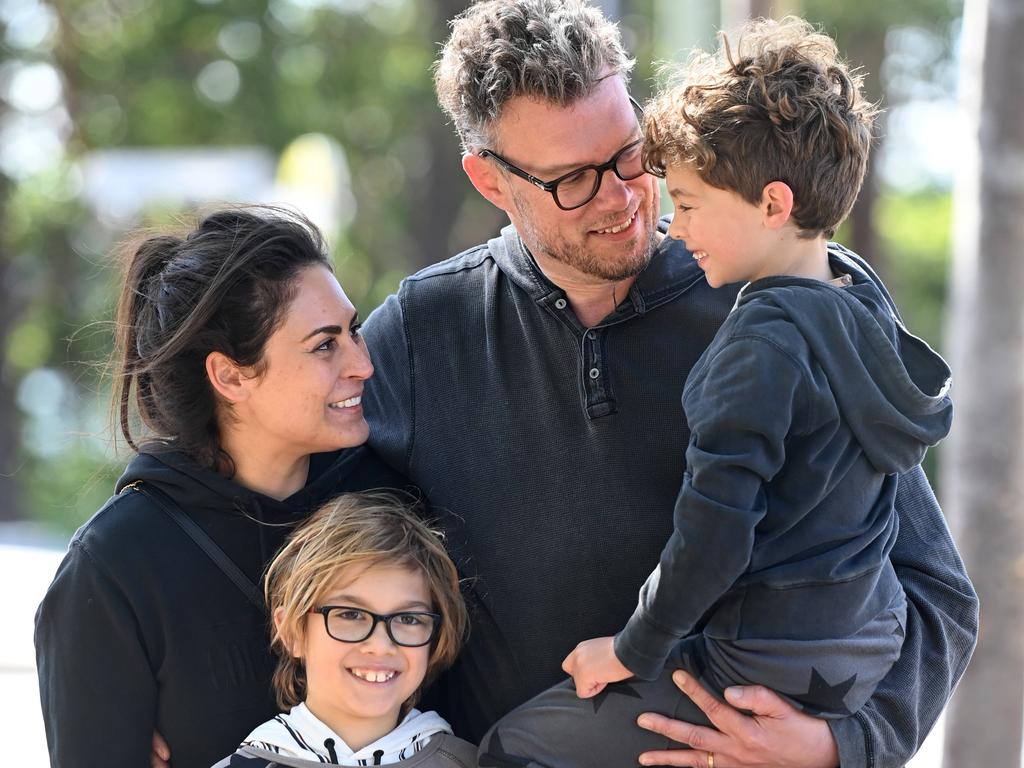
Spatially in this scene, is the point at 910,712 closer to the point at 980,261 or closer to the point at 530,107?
the point at 530,107

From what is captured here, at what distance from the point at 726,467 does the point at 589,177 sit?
0.87m

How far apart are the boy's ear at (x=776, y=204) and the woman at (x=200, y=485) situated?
0.87 m

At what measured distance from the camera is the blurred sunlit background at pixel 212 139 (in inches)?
587

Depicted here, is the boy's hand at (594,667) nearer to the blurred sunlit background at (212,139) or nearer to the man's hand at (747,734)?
the man's hand at (747,734)

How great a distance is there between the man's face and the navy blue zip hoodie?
48cm

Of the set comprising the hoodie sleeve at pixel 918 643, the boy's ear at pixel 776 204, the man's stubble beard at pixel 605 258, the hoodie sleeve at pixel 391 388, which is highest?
the boy's ear at pixel 776 204

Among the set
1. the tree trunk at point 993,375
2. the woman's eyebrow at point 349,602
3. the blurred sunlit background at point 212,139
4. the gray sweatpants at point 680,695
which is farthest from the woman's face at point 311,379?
the blurred sunlit background at point 212,139

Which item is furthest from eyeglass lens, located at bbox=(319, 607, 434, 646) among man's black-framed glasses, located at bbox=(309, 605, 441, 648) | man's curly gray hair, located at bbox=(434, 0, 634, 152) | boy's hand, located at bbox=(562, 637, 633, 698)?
man's curly gray hair, located at bbox=(434, 0, 634, 152)

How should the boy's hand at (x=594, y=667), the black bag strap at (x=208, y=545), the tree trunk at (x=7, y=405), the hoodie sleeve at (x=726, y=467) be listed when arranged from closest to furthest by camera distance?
1. the hoodie sleeve at (x=726, y=467)
2. the boy's hand at (x=594, y=667)
3. the black bag strap at (x=208, y=545)
4. the tree trunk at (x=7, y=405)

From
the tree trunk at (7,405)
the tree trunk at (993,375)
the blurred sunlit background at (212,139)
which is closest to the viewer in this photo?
the tree trunk at (993,375)

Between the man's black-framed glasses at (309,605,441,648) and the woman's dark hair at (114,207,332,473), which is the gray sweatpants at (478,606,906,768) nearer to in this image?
the man's black-framed glasses at (309,605,441,648)

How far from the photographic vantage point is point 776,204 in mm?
2246

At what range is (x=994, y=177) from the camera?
3.95 metres

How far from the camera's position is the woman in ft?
8.06
